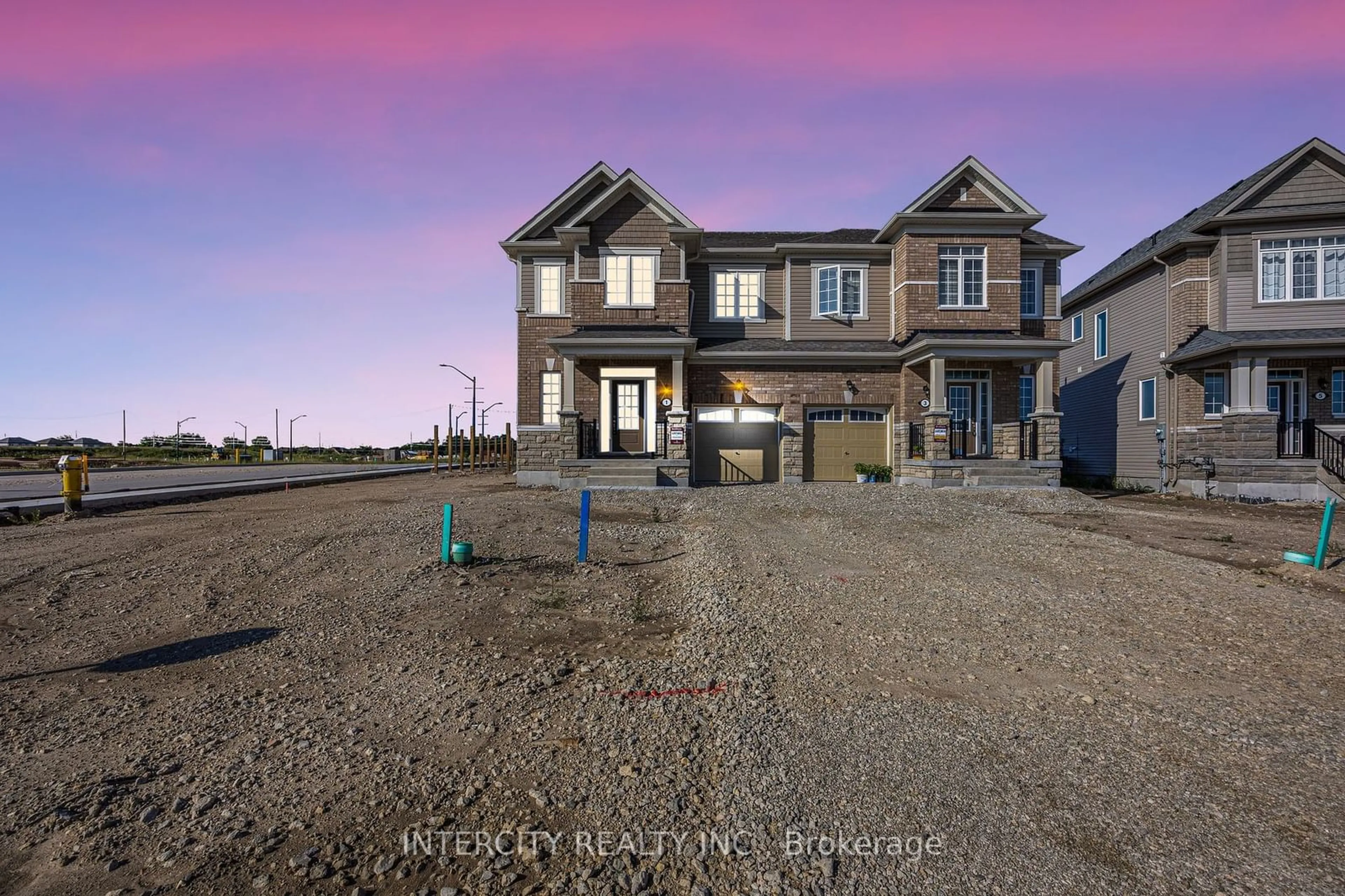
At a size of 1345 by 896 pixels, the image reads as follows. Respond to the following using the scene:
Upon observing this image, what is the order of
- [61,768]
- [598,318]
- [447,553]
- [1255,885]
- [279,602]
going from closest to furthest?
[1255,885] → [61,768] → [279,602] → [447,553] → [598,318]

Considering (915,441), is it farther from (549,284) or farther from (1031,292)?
(549,284)

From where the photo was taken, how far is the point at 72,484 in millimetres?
13328

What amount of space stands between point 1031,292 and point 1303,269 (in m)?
7.12

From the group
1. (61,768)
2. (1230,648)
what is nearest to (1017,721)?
(1230,648)

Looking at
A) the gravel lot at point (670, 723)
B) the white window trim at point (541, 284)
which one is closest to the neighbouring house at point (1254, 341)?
the gravel lot at point (670, 723)

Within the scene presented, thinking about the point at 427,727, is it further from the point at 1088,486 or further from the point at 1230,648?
the point at 1088,486

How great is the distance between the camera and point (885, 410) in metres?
20.1

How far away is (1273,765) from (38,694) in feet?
28.7

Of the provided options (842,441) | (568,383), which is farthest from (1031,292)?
(568,383)

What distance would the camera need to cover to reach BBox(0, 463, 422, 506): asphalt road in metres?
19.0

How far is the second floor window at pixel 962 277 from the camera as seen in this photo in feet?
64.7

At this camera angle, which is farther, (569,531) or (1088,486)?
(1088,486)

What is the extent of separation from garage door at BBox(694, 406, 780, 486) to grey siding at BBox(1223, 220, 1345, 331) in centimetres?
1388

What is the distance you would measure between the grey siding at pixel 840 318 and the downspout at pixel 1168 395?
852cm
